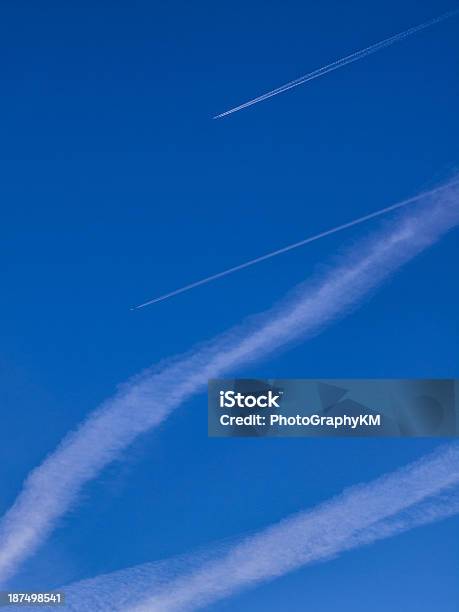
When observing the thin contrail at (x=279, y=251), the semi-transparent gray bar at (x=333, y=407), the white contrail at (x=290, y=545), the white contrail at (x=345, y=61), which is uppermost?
the white contrail at (x=345, y=61)

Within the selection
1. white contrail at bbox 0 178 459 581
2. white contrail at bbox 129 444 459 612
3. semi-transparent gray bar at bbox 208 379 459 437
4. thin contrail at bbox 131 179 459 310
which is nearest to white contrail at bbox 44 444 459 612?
white contrail at bbox 129 444 459 612

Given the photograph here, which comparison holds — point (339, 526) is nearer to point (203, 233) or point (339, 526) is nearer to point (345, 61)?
point (203, 233)

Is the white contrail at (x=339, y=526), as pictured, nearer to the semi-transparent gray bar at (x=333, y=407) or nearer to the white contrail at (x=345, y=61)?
the semi-transparent gray bar at (x=333, y=407)

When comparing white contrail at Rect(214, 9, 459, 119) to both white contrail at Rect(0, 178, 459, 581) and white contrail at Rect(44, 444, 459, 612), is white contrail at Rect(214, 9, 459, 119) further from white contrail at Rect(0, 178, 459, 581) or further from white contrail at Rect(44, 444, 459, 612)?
white contrail at Rect(44, 444, 459, 612)

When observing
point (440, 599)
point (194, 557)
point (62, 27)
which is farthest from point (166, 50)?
point (440, 599)

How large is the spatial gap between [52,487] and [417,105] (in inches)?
58.8

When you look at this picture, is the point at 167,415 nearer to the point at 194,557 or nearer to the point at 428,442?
the point at 194,557

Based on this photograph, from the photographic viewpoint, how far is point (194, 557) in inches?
99.1

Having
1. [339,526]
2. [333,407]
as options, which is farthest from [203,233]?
[339,526]

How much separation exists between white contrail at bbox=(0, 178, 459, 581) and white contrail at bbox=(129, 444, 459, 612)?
426mm

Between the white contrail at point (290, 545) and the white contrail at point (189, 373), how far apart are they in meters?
0.24

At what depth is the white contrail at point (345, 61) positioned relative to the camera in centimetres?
255

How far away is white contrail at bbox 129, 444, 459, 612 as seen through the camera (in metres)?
2.50

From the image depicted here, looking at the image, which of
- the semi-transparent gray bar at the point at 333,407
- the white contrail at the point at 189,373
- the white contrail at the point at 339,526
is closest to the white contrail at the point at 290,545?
the white contrail at the point at 339,526
